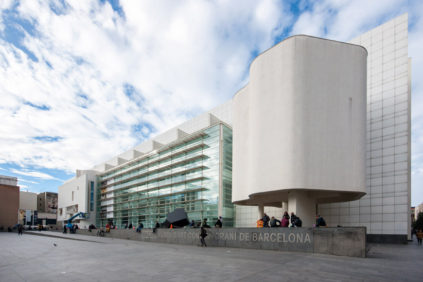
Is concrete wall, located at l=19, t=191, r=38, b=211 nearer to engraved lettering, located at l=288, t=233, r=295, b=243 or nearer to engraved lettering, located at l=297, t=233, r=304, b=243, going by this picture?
engraved lettering, located at l=288, t=233, r=295, b=243

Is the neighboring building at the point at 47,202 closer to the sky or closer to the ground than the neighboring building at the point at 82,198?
closer to the ground

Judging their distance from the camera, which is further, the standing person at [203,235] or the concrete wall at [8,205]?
the concrete wall at [8,205]

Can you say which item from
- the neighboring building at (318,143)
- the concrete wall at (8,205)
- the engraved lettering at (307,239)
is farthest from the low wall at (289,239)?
the concrete wall at (8,205)

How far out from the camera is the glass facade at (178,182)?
3500cm

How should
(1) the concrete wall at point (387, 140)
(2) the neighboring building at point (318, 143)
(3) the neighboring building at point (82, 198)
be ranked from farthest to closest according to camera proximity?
(3) the neighboring building at point (82, 198) → (1) the concrete wall at point (387, 140) → (2) the neighboring building at point (318, 143)

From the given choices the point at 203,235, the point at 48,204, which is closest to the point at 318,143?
the point at 203,235

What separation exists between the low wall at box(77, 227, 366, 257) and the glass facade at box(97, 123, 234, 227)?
12964 mm

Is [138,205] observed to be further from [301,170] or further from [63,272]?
[63,272]

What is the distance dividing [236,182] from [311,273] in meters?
19.9

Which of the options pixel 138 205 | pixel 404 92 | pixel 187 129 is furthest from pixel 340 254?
pixel 138 205

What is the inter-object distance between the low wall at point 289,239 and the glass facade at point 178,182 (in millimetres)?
12964

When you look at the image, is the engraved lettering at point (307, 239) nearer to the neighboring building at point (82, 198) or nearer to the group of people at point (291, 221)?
the group of people at point (291, 221)

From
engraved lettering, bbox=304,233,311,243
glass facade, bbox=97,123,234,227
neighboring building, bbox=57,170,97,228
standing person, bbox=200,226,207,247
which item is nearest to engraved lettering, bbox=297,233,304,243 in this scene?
engraved lettering, bbox=304,233,311,243

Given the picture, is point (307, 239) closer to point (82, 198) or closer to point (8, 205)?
point (82, 198)
